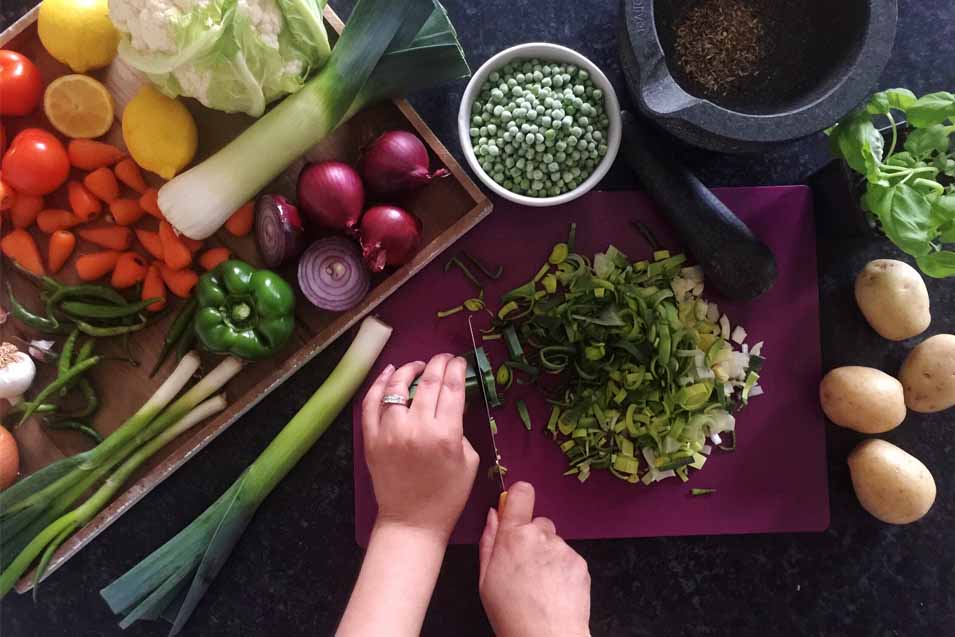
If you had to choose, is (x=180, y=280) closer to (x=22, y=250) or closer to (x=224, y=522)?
(x=22, y=250)

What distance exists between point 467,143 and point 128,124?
51cm

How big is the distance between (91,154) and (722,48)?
987 millimetres

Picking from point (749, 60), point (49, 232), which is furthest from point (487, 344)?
point (49, 232)

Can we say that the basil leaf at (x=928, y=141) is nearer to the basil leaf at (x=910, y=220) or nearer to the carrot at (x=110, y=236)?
the basil leaf at (x=910, y=220)

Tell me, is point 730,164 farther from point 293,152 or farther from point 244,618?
point 244,618

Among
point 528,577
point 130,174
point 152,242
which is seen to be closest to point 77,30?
point 130,174

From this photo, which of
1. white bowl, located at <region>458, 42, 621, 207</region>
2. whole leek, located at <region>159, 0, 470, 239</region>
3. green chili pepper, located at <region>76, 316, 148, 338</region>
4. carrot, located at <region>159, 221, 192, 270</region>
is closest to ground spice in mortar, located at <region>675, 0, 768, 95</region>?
white bowl, located at <region>458, 42, 621, 207</region>

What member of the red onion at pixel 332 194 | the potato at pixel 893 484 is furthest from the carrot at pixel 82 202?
the potato at pixel 893 484

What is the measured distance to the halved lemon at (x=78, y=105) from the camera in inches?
44.3

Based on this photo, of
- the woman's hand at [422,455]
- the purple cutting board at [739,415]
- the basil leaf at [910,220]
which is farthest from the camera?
the purple cutting board at [739,415]

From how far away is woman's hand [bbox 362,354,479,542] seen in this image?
1.07m

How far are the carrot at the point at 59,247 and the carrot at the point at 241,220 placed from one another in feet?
0.82

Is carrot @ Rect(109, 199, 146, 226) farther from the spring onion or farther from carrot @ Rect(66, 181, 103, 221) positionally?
the spring onion

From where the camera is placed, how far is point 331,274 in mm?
1143
